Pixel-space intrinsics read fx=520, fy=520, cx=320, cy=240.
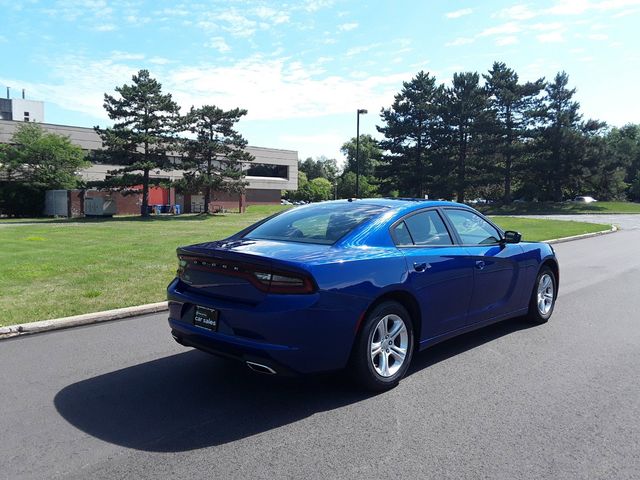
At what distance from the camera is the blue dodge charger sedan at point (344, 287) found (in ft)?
12.4

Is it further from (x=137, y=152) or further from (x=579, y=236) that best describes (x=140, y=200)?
(x=579, y=236)

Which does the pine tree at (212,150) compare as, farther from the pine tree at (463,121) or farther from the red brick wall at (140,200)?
the pine tree at (463,121)

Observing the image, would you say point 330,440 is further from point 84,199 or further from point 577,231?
point 84,199

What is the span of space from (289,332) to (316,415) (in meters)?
0.68

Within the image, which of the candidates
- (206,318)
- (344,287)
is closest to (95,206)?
(206,318)

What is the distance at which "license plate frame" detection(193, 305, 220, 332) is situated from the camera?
13.2 ft

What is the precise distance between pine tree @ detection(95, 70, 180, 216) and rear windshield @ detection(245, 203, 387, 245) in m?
36.8

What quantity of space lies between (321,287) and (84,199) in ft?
138

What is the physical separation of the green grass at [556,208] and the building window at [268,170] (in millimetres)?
32288

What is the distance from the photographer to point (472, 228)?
18.4 ft

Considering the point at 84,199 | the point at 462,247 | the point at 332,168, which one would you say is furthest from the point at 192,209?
the point at 332,168

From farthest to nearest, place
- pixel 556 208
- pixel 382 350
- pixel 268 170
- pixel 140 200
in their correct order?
1. pixel 268 170
2. pixel 556 208
3. pixel 140 200
4. pixel 382 350

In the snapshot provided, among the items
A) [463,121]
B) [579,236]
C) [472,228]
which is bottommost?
[579,236]

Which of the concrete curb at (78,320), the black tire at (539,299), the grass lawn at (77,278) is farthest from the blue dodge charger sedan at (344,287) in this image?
the grass lawn at (77,278)
